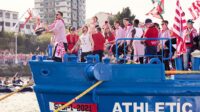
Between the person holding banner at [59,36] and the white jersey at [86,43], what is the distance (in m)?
1.07

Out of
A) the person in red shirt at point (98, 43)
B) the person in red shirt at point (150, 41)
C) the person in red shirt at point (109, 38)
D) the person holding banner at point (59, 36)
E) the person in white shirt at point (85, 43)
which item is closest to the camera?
the person in red shirt at point (150, 41)

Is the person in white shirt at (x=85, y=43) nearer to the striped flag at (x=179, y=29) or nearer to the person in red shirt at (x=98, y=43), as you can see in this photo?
the person in red shirt at (x=98, y=43)

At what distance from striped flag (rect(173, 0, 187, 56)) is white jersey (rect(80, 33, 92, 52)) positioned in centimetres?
248

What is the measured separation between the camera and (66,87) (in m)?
9.60

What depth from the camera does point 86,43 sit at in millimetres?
11930

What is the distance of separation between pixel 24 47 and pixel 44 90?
300ft

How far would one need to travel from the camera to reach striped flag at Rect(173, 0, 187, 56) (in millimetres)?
10258

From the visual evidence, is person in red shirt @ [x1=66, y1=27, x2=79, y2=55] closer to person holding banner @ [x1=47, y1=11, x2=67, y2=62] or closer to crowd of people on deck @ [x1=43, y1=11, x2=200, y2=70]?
crowd of people on deck @ [x1=43, y1=11, x2=200, y2=70]

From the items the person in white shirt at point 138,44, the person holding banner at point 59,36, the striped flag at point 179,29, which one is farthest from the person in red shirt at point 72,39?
the striped flag at point 179,29

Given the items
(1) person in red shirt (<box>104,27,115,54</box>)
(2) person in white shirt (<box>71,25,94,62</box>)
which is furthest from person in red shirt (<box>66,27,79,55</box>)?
(1) person in red shirt (<box>104,27,115,54</box>)

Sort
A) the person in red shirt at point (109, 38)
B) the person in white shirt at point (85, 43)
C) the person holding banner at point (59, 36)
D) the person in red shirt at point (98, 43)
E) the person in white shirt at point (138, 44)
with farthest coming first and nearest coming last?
the person in red shirt at point (109, 38) < the person in white shirt at point (85, 43) < the person in red shirt at point (98, 43) < the person in white shirt at point (138, 44) < the person holding banner at point (59, 36)

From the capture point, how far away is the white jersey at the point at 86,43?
11.9 m

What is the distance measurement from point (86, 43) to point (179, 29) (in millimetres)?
2634

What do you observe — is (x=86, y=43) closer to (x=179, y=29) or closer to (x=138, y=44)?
(x=138, y=44)
